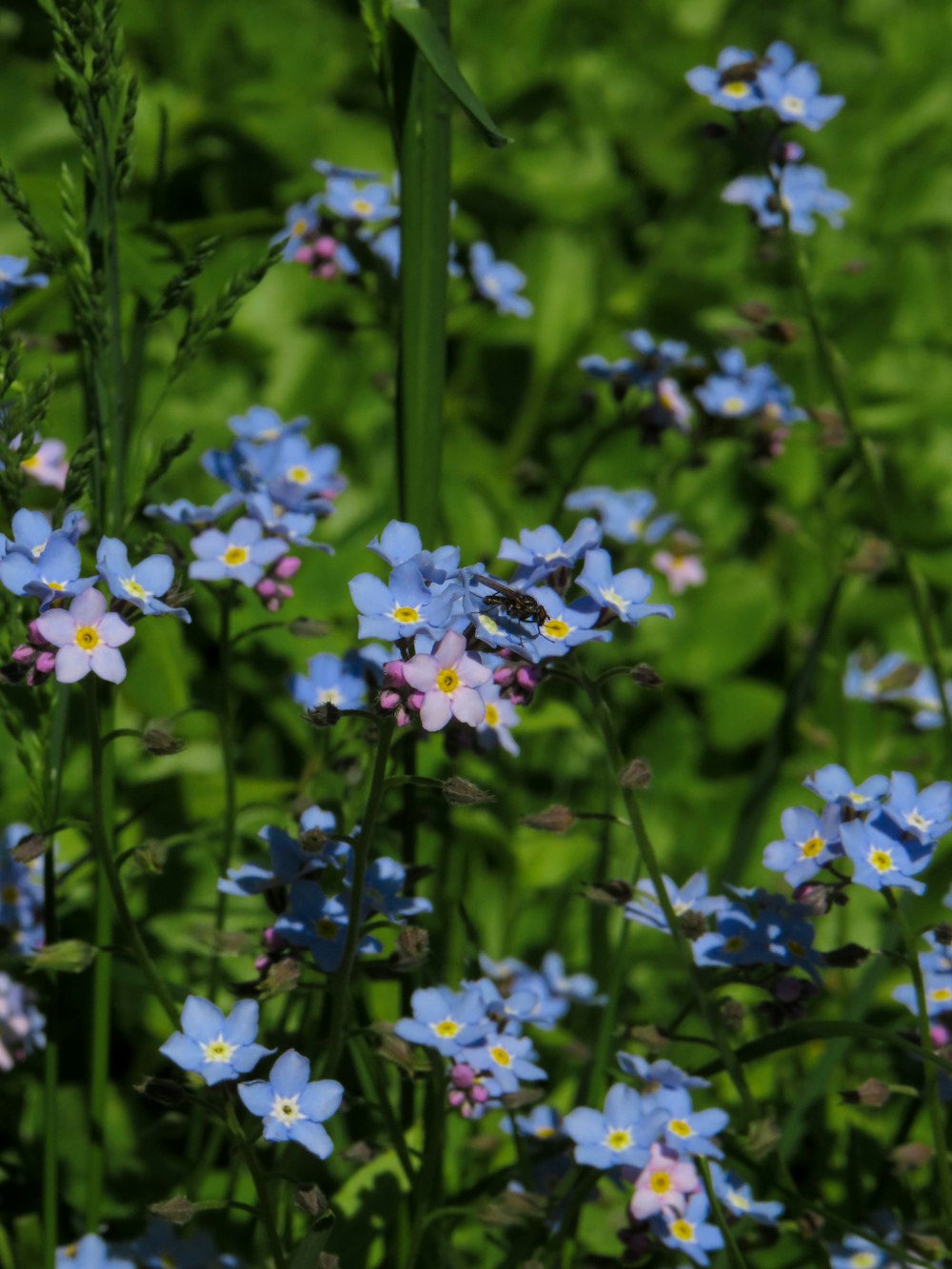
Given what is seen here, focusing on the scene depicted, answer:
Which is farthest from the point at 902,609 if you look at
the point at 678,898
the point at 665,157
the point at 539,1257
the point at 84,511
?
the point at 84,511

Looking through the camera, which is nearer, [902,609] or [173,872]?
[173,872]

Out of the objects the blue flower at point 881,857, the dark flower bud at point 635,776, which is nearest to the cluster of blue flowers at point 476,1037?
the dark flower bud at point 635,776

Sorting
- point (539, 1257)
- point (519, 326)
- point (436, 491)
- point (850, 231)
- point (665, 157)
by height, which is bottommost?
point (539, 1257)

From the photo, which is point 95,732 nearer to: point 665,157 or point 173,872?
point 173,872

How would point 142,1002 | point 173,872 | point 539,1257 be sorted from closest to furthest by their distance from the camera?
point 539,1257 → point 142,1002 → point 173,872

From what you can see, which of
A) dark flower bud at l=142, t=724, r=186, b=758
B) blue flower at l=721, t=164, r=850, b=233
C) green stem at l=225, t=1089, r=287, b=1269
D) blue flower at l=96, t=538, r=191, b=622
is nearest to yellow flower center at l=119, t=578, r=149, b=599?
blue flower at l=96, t=538, r=191, b=622

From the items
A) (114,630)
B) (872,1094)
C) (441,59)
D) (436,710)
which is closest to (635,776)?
(436,710)

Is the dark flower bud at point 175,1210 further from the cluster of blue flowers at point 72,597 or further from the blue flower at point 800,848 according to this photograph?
the blue flower at point 800,848
